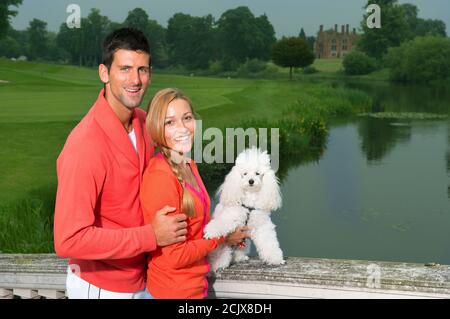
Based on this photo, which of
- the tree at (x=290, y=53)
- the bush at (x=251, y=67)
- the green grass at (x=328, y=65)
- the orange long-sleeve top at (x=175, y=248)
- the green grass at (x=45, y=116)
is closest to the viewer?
the orange long-sleeve top at (x=175, y=248)

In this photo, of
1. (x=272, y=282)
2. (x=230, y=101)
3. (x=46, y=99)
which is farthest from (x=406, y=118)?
(x=272, y=282)

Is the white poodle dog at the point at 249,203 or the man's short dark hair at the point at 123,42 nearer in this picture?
the man's short dark hair at the point at 123,42

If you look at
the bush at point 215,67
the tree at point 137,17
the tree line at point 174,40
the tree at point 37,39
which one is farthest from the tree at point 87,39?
the bush at point 215,67

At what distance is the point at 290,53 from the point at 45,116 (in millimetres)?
34220

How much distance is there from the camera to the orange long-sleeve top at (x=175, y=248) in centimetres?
204

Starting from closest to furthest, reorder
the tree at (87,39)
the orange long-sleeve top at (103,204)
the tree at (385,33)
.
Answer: the orange long-sleeve top at (103,204), the tree at (87,39), the tree at (385,33)

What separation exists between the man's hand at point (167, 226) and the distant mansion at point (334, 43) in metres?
63.7

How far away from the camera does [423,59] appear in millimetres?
49312

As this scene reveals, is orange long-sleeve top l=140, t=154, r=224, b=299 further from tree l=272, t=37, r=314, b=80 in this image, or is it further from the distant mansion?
the distant mansion

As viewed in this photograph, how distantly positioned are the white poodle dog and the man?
1.35ft

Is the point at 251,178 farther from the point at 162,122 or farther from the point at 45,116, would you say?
the point at 45,116

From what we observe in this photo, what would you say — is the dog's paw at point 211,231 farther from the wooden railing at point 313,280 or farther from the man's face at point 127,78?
the man's face at point 127,78

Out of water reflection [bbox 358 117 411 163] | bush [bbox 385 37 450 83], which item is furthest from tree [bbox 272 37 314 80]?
water reflection [bbox 358 117 411 163]
